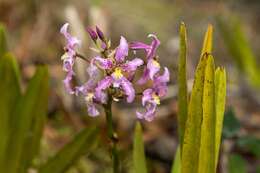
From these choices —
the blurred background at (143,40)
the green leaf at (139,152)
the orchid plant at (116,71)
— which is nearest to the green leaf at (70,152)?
the green leaf at (139,152)

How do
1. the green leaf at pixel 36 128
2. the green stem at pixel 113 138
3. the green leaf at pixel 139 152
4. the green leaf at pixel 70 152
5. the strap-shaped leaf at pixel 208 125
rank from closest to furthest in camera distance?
1. the strap-shaped leaf at pixel 208 125
2. the green stem at pixel 113 138
3. the green leaf at pixel 139 152
4. the green leaf at pixel 70 152
5. the green leaf at pixel 36 128

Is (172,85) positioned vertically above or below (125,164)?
above

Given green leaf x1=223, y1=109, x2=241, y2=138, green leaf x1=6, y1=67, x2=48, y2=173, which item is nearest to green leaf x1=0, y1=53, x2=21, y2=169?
green leaf x1=6, y1=67, x2=48, y2=173

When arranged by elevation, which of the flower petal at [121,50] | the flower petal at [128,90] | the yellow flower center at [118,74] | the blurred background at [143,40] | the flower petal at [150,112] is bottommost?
Result: the blurred background at [143,40]

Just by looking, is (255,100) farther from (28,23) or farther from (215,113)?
(215,113)

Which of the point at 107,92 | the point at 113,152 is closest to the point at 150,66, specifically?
the point at 107,92

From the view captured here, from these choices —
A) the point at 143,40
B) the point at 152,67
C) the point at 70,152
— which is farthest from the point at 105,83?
the point at 143,40

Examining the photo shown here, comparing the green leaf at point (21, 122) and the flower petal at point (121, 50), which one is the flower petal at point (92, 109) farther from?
the green leaf at point (21, 122)
